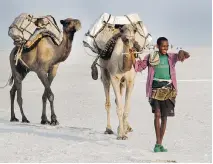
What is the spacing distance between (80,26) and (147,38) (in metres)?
1.88

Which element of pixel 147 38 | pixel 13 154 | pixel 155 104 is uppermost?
pixel 147 38

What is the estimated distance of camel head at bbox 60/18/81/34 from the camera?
1330 centimetres

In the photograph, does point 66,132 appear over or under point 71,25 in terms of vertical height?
under

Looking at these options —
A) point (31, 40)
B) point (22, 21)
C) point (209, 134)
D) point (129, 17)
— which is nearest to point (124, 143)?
point (209, 134)

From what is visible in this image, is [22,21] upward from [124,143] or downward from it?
upward

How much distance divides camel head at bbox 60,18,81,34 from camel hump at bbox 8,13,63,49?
1.17 metres

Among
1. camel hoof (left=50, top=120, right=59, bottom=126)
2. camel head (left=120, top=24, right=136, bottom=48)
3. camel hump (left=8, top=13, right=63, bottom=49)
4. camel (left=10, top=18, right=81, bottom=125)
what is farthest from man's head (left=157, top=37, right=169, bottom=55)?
camel hump (left=8, top=13, right=63, bottom=49)

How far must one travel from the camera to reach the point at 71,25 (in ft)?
43.8

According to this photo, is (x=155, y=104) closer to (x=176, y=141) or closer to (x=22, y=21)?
(x=176, y=141)

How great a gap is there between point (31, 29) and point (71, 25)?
1.94 metres

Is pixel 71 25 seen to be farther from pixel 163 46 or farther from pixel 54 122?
pixel 163 46

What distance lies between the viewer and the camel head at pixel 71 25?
43.6ft

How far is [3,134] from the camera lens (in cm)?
1134

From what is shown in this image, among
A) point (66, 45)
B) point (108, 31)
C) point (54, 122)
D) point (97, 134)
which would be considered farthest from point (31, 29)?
point (97, 134)
